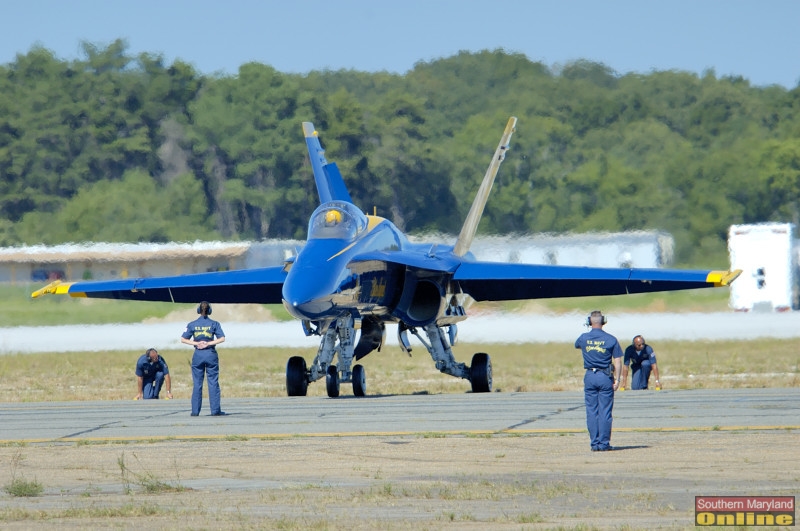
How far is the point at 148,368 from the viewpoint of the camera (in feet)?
78.9

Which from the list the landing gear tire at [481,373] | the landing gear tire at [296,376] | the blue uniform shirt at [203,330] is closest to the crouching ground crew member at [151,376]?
the landing gear tire at [296,376]

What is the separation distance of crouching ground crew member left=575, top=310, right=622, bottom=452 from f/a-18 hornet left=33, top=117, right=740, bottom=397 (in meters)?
6.41

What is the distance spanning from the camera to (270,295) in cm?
2517

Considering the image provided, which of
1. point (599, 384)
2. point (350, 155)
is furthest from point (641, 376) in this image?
point (350, 155)

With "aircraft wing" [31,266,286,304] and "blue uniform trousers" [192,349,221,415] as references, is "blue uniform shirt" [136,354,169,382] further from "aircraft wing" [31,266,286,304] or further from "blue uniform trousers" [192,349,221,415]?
"blue uniform trousers" [192,349,221,415]

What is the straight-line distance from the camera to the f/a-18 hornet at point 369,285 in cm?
1966

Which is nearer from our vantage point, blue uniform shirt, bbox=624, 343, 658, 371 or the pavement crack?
the pavement crack

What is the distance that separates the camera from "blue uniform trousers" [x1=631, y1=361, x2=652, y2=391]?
2311cm

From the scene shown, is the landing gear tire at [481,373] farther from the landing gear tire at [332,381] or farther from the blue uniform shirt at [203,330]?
the blue uniform shirt at [203,330]

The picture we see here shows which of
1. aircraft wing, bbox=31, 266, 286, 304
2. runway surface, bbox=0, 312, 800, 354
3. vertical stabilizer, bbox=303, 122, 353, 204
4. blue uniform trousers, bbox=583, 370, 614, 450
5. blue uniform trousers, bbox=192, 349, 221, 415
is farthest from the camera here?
runway surface, bbox=0, 312, 800, 354

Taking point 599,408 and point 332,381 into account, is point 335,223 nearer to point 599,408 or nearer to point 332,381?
point 332,381

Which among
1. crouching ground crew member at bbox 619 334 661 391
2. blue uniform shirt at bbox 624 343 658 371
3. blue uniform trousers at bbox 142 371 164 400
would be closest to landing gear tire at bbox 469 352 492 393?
crouching ground crew member at bbox 619 334 661 391

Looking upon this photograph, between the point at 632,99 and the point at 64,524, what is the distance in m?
73.2

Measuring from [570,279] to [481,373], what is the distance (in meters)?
2.30
